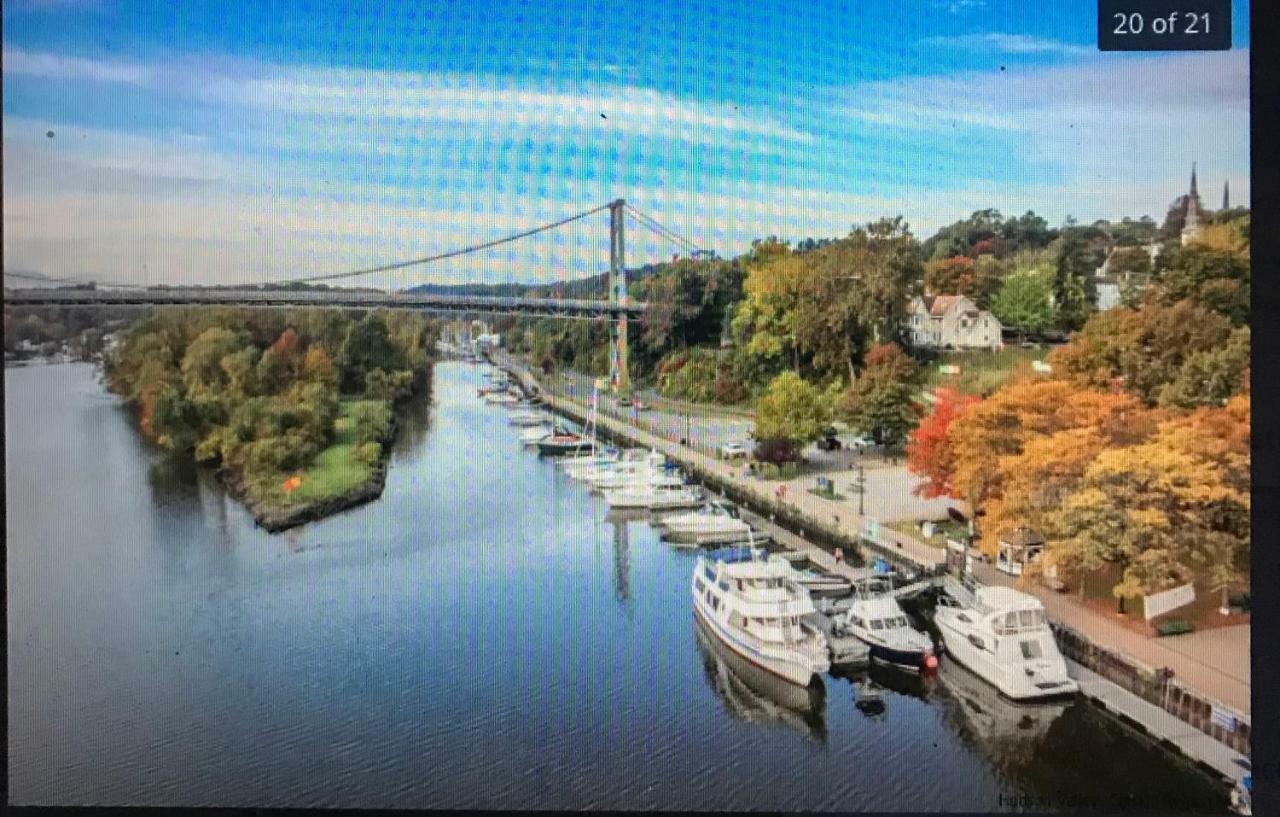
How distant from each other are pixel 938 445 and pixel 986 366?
298 millimetres

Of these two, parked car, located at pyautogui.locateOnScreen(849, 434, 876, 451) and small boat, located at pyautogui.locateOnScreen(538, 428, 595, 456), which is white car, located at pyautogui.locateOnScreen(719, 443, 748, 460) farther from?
small boat, located at pyautogui.locateOnScreen(538, 428, 595, 456)

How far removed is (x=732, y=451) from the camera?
150 inches

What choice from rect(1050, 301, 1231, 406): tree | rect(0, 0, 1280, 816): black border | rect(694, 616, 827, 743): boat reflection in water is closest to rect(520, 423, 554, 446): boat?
rect(694, 616, 827, 743): boat reflection in water

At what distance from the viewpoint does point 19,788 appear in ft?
10.8

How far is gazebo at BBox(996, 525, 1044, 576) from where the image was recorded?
3.46 meters

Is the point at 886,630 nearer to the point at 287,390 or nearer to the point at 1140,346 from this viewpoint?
the point at 1140,346

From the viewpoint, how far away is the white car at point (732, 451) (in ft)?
12.4

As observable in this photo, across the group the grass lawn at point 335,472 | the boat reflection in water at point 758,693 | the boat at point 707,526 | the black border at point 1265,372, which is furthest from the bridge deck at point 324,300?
the black border at point 1265,372

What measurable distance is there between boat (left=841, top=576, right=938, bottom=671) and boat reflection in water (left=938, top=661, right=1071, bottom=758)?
133mm

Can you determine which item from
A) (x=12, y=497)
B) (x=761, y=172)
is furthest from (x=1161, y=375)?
(x=12, y=497)

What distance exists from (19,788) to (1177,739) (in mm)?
3475

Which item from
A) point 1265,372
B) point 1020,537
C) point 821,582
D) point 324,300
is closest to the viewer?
point 1265,372

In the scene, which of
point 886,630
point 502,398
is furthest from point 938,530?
point 502,398

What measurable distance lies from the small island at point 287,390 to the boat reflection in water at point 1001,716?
6.65 ft
